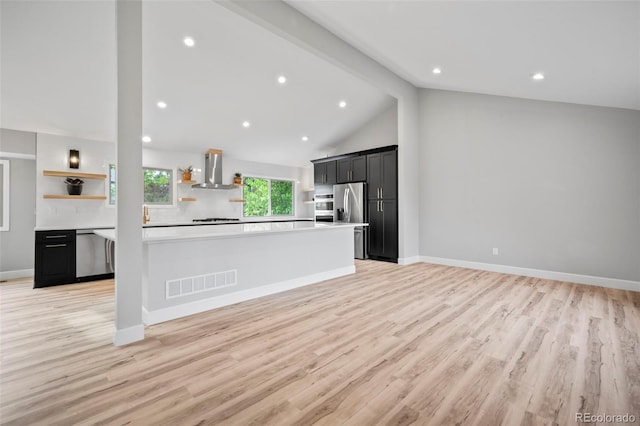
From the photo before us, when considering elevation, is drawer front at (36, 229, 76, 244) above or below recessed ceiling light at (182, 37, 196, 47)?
below

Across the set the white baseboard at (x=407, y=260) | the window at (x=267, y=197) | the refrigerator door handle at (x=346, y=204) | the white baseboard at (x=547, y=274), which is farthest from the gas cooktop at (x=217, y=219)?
the white baseboard at (x=547, y=274)

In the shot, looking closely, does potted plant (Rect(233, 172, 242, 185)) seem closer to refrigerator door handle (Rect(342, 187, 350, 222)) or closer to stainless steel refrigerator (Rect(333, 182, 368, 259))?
stainless steel refrigerator (Rect(333, 182, 368, 259))

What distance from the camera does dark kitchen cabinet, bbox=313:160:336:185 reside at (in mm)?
7227

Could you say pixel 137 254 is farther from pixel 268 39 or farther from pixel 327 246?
pixel 268 39

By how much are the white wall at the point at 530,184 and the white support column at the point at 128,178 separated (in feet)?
17.2

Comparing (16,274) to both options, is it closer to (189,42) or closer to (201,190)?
(201,190)

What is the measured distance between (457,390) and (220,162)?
20.2ft

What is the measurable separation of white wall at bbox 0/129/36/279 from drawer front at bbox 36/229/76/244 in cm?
102

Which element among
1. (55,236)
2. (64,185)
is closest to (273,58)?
(64,185)

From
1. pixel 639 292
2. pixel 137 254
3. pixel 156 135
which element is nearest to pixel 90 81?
pixel 156 135

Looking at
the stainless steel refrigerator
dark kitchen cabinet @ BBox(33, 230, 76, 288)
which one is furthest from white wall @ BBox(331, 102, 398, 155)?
dark kitchen cabinet @ BBox(33, 230, 76, 288)

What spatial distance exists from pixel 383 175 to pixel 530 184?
8.38ft

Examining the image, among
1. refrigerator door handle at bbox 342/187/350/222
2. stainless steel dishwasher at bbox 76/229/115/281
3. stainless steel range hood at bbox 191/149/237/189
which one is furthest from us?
refrigerator door handle at bbox 342/187/350/222

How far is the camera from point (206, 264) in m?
3.22
